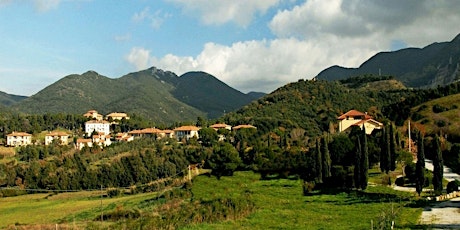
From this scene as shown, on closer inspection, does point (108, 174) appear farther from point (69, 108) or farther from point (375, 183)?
point (69, 108)

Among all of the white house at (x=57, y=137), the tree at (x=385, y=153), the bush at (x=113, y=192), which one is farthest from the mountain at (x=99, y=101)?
the tree at (x=385, y=153)

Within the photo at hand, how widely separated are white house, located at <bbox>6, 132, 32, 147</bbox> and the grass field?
131 feet

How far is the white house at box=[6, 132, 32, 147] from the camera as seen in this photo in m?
83.2

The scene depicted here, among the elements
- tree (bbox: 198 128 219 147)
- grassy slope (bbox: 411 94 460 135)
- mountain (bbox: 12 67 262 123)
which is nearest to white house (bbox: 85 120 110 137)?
tree (bbox: 198 128 219 147)

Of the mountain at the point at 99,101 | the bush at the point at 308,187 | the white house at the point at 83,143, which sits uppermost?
the mountain at the point at 99,101

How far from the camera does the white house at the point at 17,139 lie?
83250mm

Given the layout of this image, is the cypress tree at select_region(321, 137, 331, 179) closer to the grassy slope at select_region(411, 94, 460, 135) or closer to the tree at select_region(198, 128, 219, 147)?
the grassy slope at select_region(411, 94, 460, 135)

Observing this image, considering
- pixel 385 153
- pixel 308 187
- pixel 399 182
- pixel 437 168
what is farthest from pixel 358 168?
pixel 437 168

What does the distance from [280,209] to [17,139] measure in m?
68.6

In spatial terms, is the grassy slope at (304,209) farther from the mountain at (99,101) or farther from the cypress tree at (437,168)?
the mountain at (99,101)

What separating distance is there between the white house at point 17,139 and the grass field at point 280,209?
1575 inches

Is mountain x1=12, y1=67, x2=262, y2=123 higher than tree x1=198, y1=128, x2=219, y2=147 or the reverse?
higher

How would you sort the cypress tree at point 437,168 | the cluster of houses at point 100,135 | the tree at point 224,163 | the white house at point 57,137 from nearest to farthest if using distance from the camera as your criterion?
the cypress tree at point 437,168 < the tree at point 224,163 < the cluster of houses at point 100,135 < the white house at point 57,137

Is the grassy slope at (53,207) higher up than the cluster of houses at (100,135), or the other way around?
the cluster of houses at (100,135)
